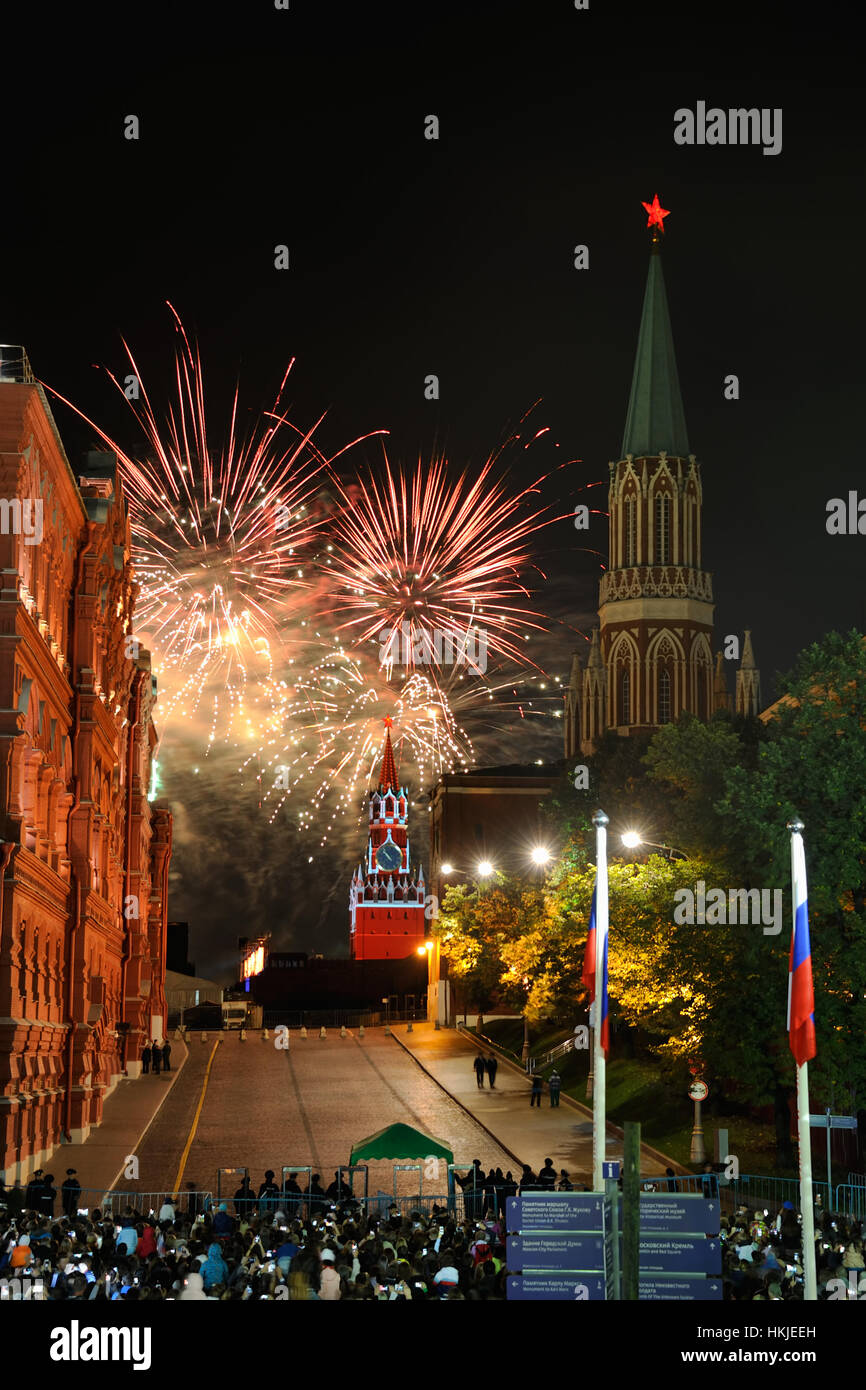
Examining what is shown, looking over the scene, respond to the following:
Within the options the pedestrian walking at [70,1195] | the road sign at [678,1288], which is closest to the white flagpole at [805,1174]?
the road sign at [678,1288]

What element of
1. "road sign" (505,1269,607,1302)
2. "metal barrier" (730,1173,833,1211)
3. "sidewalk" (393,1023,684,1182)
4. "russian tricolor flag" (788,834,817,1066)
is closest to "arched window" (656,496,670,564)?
"sidewalk" (393,1023,684,1182)

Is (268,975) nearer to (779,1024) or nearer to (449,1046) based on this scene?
(449,1046)

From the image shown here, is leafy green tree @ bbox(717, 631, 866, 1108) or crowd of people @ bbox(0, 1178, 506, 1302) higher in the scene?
leafy green tree @ bbox(717, 631, 866, 1108)

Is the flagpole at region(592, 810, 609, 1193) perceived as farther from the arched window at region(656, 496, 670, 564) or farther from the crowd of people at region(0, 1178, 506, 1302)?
the arched window at region(656, 496, 670, 564)

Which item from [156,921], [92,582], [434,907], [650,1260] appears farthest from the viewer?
[434,907]

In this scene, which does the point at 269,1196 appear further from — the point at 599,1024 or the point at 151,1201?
the point at 599,1024

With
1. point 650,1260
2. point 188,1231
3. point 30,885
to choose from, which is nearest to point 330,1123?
point 30,885
